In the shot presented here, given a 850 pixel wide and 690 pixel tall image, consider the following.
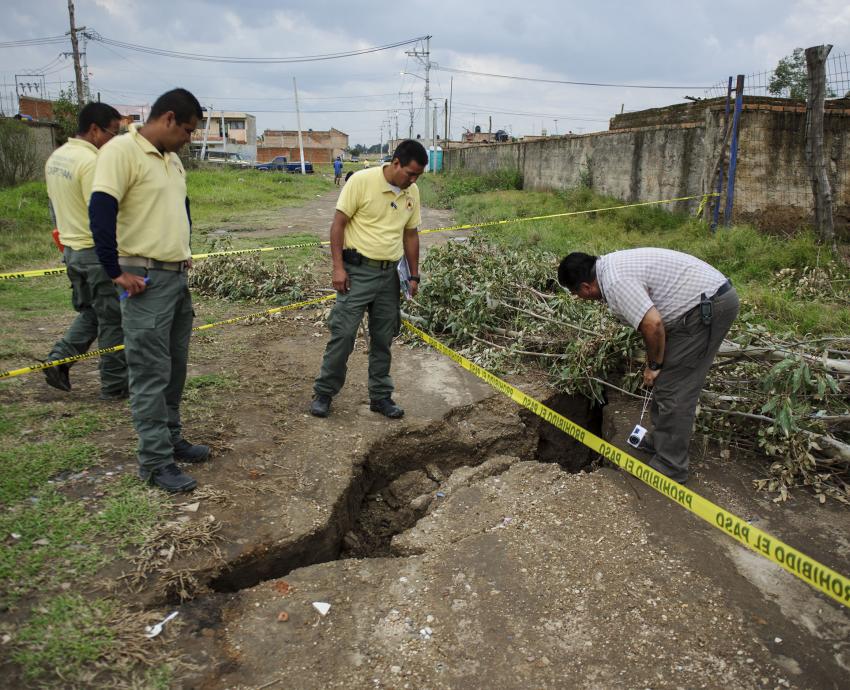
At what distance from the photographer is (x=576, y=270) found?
3.17m

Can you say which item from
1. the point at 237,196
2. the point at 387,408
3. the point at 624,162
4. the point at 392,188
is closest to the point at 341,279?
the point at 392,188

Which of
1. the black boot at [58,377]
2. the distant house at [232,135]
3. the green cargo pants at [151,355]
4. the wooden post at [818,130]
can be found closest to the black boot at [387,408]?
the green cargo pants at [151,355]

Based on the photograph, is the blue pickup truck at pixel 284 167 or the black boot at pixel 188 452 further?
the blue pickup truck at pixel 284 167

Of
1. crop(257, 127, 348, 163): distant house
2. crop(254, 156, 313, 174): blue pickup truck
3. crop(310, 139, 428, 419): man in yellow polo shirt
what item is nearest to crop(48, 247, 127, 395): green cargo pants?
crop(310, 139, 428, 419): man in yellow polo shirt

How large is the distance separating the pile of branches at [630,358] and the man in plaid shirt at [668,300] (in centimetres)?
54

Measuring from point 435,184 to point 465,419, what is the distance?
75.6 feet

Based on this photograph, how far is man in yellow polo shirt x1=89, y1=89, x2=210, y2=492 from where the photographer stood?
2.70 meters

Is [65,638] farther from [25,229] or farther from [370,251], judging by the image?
[25,229]

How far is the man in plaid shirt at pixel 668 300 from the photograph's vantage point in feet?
10.2

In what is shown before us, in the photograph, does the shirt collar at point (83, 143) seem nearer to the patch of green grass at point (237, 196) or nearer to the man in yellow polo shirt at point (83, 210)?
the man in yellow polo shirt at point (83, 210)

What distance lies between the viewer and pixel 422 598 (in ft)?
8.32

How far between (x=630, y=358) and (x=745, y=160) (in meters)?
5.83

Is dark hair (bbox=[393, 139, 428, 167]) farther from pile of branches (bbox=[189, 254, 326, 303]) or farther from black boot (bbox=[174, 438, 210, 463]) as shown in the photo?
pile of branches (bbox=[189, 254, 326, 303])

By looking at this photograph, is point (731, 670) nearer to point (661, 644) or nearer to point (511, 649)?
point (661, 644)
